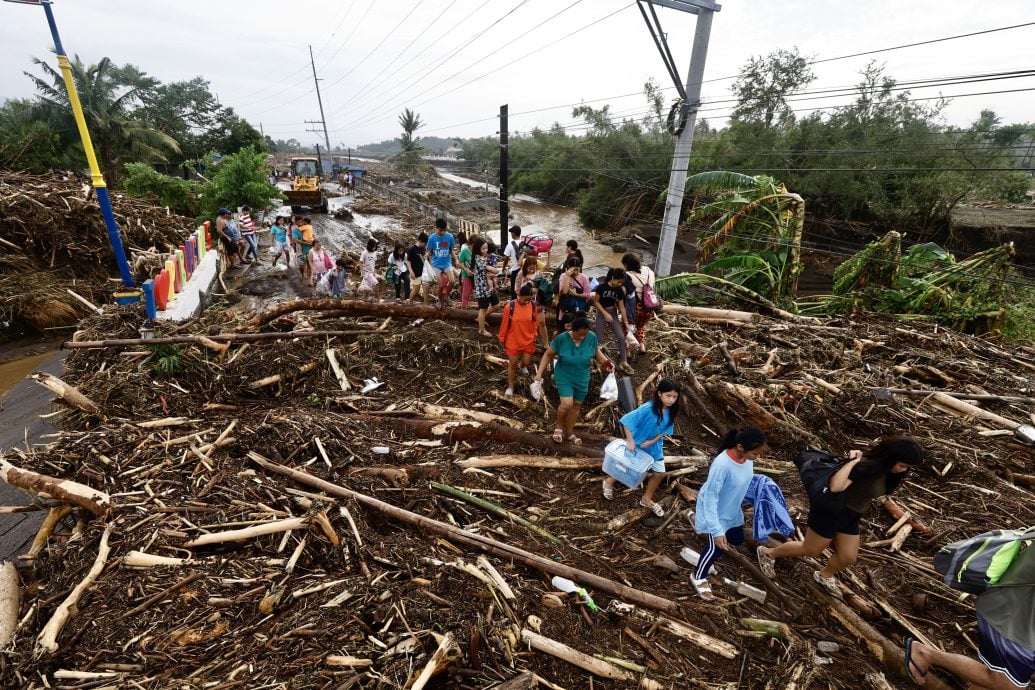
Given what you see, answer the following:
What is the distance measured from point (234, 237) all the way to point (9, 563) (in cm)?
1248

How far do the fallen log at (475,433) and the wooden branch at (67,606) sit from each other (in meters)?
2.45

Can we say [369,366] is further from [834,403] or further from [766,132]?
[766,132]

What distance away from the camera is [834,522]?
329cm

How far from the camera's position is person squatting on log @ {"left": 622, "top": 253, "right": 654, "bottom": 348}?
5.96 metres

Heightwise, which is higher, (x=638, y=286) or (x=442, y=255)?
(x=442, y=255)

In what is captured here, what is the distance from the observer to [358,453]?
16.0 feet

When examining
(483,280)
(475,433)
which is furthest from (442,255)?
(475,433)

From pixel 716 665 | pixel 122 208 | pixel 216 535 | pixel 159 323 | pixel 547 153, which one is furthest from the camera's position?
pixel 547 153

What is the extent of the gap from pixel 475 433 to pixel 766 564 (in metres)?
3.09

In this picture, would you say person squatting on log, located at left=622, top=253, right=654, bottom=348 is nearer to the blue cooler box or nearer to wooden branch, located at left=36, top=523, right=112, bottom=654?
the blue cooler box

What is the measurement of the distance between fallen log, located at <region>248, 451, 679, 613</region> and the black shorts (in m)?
1.21

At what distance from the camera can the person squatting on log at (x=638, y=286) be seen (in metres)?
5.96

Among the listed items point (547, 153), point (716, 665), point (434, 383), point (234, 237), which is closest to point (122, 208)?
point (234, 237)

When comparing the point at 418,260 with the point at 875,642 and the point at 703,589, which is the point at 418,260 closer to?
the point at 703,589
